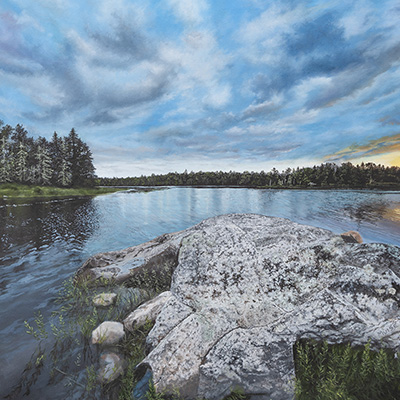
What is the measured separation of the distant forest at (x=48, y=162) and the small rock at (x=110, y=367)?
84.6 meters

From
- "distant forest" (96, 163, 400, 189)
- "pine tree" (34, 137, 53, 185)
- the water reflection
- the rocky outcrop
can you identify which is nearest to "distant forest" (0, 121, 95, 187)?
"pine tree" (34, 137, 53, 185)

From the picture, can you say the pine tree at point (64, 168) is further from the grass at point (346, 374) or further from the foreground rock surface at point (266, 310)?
the grass at point (346, 374)

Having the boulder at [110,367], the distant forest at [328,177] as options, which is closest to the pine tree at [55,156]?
the distant forest at [328,177]

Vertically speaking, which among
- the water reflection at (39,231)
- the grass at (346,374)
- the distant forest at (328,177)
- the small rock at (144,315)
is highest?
the distant forest at (328,177)

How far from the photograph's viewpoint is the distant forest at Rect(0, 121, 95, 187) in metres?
69.6

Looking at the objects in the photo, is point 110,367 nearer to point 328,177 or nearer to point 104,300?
point 104,300

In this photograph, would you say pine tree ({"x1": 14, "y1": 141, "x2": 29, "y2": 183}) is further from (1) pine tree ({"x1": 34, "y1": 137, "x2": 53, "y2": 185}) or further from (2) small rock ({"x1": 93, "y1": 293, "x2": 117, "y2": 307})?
(2) small rock ({"x1": 93, "y1": 293, "x2": 117, "y2": 307})

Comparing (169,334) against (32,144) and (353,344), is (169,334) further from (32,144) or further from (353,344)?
(32,144)

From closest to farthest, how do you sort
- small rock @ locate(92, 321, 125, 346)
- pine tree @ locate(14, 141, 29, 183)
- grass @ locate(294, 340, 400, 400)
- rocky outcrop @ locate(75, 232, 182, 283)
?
1. grass @ locate(294, 340, 400, 400)
2. small rock @ locate(92, 321, 125, 346)
3. rocky outcrop @ locate(75, 232, 182, 283)
4. pine tree @ locate(14, 141, 29, 183)

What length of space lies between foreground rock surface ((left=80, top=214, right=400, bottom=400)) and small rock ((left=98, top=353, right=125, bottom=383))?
0.86 metres

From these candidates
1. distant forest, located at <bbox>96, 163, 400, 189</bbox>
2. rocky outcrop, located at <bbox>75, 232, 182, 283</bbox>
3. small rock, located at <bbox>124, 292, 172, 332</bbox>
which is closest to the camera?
small rock, located at <bbox>124, 292, 172, 332</bbox>

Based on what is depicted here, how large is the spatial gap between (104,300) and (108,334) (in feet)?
6.82

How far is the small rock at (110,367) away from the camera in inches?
168

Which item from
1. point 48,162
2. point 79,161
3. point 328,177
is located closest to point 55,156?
point 48,162
